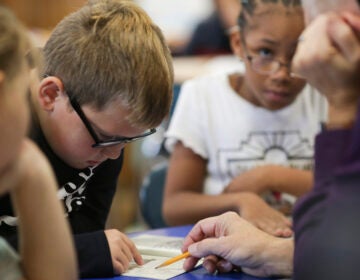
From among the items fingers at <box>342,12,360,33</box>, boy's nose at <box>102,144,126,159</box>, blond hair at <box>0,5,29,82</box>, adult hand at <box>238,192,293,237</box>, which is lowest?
adult hand at <box>238,192,293,237</box>

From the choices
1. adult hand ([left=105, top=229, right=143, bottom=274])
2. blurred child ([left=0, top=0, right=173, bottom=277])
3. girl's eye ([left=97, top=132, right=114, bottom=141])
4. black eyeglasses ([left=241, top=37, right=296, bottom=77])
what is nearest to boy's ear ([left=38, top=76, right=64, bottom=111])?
blurred child ([left=0, top=0, right=173, bottom=277])

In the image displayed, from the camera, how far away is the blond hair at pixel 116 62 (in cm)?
138

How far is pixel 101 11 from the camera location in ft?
4.75

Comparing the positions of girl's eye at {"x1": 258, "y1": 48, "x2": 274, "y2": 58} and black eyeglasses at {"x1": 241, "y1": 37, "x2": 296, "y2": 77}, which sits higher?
girl's eye at {"x1": 258, "y1": 48, "x2": 274, "y2": 58}

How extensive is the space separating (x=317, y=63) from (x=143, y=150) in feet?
11.0

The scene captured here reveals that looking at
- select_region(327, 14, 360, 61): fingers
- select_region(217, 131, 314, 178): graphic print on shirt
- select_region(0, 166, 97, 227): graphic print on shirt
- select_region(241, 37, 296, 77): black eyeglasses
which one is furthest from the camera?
select_region(217, 131, 314, 178): graphic print on shirt

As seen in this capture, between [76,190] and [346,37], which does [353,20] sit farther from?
[76,190]

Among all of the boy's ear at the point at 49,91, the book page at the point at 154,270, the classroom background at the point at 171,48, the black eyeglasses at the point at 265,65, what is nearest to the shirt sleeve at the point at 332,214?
the book page at the point at 154,270

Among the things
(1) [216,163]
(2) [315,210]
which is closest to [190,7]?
(1) [216,163]

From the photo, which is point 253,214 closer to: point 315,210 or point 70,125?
point 70,125

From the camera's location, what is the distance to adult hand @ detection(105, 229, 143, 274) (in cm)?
134

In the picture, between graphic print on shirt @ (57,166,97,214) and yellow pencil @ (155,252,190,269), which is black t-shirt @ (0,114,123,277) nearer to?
graphic print on shirt @ (57,166,97,214)

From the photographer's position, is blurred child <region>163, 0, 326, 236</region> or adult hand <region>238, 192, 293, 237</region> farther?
blurred child <region>163, 0, 326, 236</region>

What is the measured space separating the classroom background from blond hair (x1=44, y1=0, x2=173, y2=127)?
141 cm
